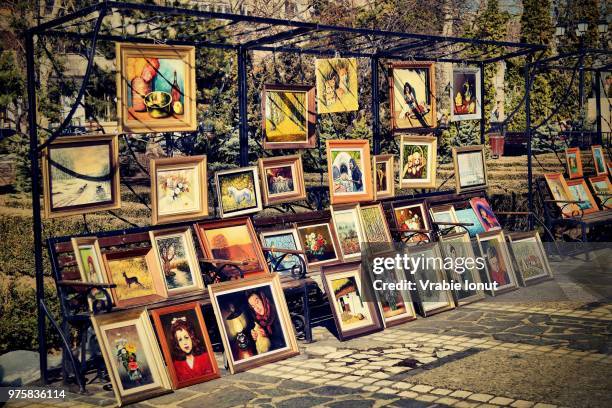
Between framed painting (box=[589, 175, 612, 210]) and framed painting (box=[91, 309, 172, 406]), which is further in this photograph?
framed painting (box=[589, 175, 612, 210])

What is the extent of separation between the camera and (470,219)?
33.4ft

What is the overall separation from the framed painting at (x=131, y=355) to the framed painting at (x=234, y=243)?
1.35 m

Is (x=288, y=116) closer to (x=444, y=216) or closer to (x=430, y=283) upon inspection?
(x=430, y=283)

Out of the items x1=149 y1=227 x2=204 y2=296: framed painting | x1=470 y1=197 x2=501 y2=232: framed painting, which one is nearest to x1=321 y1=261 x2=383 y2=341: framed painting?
x1=149 y1=227 x2=204 y2=296: framed painting

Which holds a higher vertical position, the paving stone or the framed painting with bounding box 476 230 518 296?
the framed painting with bounding box 476 230 518 296

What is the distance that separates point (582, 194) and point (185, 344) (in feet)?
27.7

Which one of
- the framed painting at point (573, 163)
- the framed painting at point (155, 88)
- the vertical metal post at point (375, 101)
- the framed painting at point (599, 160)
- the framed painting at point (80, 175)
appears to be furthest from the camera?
the framed painting at point (599, 160)

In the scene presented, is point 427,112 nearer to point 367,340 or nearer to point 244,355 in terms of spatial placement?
point 367,340

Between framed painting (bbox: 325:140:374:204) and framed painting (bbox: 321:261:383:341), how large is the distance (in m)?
1.11

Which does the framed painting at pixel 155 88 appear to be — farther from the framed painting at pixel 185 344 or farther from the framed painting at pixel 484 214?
the framed painting at pixel 484 214

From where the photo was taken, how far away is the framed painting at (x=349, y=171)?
874 cm

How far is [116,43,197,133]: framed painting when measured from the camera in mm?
7008

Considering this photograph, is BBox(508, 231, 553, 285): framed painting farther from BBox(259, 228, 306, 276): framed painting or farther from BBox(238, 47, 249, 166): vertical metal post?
BBox(238, 47, 249, 166): vertical metal post

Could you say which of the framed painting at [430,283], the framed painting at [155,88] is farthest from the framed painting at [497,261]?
the framed painting at [155,88]
